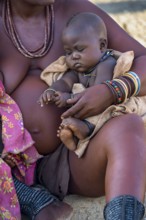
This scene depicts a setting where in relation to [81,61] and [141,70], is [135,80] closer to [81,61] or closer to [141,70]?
[141,70]

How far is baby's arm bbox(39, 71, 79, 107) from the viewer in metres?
2.47

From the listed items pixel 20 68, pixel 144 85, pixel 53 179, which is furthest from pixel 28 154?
pixel 144 85

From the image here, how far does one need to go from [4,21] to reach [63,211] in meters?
0.85

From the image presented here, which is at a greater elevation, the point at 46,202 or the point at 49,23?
the point at 49,23

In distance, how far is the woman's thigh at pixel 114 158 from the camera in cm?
217

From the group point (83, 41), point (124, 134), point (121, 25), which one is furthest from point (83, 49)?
point (121, 25)

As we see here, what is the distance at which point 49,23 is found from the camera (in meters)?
2.72

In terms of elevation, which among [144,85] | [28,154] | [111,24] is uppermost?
[111,24]

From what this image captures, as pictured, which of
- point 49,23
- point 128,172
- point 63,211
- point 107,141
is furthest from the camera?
point 49,23

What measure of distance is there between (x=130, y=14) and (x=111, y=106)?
446 centimetres

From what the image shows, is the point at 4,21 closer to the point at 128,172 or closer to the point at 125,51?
the point at 125,51

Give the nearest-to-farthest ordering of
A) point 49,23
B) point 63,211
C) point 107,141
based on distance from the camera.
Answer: point 107,141
point 63,211
point 49,23

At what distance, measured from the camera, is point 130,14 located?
6.70 metres

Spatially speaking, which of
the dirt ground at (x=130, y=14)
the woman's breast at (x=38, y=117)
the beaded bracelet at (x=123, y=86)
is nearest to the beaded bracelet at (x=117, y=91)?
the beaded bracelet at (x=123, y=86)
